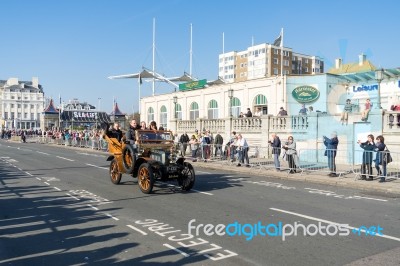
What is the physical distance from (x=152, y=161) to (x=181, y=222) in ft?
13.5

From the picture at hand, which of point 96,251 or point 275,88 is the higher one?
point 275,88

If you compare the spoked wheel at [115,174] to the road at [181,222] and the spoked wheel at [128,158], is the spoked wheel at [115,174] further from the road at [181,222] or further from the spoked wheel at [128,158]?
the spoked wheel at [128,158]

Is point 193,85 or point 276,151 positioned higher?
point 193,85

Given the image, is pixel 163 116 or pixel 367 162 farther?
pixel 163 116

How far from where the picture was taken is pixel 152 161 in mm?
11805

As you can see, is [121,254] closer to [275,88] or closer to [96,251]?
[96,251]

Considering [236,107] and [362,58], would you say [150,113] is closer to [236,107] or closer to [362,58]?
[236,107]

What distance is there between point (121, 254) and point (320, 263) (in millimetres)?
2872

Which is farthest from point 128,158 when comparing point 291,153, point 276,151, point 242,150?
point 242,150

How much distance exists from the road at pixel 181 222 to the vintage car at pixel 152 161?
0.42 m

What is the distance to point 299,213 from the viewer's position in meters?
8.88

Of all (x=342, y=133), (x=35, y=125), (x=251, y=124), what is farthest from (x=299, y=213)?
(x=35, y=125)

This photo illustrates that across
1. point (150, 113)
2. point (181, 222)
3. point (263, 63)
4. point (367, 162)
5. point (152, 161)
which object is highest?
point (263, 63)

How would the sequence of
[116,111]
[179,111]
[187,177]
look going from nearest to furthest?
[187,177], [179,111], [116,111]
